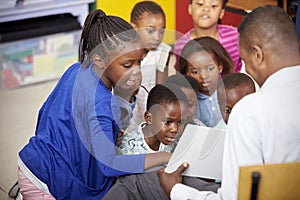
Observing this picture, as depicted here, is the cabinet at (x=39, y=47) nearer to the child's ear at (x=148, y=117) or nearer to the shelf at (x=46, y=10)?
the shelf at (x=46, y=10)

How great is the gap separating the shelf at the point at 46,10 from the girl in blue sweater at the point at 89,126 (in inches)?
62.5

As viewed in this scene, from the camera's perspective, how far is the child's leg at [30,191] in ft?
6.75

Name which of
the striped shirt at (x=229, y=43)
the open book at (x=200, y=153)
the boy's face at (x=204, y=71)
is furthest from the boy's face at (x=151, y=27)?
the open book at (x=200, y=153)

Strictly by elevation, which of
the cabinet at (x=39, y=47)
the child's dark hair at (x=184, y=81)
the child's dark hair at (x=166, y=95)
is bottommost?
the cabinet at (x=39, y=47)

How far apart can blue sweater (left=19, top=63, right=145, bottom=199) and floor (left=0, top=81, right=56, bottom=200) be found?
1.65ft

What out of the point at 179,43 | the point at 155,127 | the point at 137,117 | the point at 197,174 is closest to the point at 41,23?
the point at 179,43

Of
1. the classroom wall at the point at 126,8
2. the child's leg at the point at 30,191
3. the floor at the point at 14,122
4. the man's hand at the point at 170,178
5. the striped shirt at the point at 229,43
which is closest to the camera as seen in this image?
the man's hand at the point at 170,178

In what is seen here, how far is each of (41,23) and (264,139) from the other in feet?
8.11

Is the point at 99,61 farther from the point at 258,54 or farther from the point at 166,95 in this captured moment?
the point at 258,54

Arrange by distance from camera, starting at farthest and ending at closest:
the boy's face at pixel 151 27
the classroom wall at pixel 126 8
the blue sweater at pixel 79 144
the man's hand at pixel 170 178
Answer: the classroom wall at pixel 126 8
the boy's face at pixel 151 27
the blue sweater at pixel 79 144
the man's hand at pixel 170 178

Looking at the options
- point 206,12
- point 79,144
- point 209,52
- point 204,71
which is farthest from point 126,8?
point 79,144

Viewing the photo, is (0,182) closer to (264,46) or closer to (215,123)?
(215,123)

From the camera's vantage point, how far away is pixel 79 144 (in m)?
2.01

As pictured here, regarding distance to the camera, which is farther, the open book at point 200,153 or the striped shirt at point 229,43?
the striped shirt at point 229,43
